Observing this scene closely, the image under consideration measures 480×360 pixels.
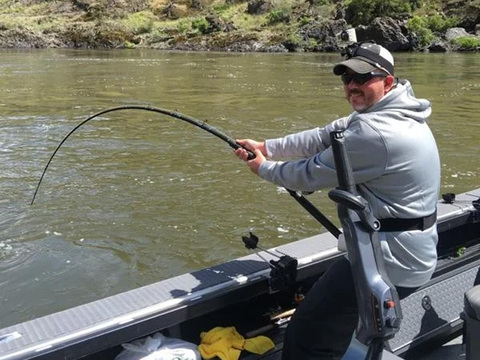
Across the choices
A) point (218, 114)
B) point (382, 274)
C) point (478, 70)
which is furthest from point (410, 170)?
point (478, 70)

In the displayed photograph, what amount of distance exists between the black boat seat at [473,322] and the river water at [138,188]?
128 inches

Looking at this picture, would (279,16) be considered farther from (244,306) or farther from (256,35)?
(244,306)

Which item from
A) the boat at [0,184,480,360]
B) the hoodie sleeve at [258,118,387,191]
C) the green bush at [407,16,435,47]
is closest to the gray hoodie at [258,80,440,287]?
the hoodie sleeve at [258,118,387,191]

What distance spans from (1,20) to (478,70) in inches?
1971

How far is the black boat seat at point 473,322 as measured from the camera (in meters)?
2.34

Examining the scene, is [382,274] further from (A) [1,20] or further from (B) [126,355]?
(A) [1,20]

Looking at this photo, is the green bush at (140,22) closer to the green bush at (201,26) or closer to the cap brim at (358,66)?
the green bush at (201,26)

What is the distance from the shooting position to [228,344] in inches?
101

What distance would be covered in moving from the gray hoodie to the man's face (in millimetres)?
29

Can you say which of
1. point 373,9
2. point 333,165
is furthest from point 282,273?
point 373,9

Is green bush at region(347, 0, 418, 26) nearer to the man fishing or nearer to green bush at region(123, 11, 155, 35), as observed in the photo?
green bush at region(123, 11, 155, 35)

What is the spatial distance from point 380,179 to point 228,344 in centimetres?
99

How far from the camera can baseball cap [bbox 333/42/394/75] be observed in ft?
6.82

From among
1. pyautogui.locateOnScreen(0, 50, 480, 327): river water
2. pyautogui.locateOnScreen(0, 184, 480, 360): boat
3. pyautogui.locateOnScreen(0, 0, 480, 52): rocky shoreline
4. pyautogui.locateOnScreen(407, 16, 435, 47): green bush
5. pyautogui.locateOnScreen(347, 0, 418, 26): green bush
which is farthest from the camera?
pyautogui.locateOnScreen(347, 0, 418, 26): green bush
